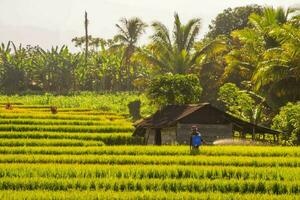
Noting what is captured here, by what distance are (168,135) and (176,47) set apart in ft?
33.3

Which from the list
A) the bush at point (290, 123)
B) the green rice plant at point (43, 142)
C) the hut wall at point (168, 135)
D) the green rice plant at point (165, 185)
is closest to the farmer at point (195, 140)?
the green rice plant at point (165, 185)

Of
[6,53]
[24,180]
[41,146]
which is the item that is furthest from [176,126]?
[6,53]

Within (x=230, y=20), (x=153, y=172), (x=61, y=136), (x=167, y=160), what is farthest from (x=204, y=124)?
(x=230, y=20)

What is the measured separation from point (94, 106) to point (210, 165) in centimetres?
3094

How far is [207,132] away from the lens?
26.9 m

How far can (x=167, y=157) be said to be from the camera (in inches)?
763

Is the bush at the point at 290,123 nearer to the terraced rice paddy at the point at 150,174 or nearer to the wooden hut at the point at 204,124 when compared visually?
the wooden hut at the point at 204,124

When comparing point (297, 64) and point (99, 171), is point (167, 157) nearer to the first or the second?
point (99, 171)

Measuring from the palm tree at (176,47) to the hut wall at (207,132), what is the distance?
1019 cm

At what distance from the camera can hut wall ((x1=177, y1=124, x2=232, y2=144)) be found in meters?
26.7

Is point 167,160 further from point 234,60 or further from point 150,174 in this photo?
point 234,60

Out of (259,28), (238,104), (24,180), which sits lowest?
(24,180)

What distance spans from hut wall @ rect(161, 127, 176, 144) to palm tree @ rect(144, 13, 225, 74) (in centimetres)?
866

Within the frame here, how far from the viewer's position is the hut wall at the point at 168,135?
27870 millimetres
